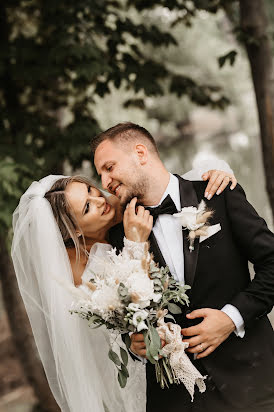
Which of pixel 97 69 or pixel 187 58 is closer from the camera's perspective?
pixel 97 69

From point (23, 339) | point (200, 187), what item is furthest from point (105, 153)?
point (23, 339)

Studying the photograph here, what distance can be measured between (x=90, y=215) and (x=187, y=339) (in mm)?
783

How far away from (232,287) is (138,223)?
524 millimetres

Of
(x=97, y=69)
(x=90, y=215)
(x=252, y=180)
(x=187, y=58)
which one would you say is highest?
(x=187, y=58)

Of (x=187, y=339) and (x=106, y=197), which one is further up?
(x=106, y=197)

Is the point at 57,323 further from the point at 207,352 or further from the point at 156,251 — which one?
the point at 207,352

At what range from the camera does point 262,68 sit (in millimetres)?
4176

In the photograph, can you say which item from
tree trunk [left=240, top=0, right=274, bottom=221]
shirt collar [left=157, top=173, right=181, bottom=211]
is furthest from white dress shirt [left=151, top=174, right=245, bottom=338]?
tree trunk [left=240, top=0, right=274, bottom=221]

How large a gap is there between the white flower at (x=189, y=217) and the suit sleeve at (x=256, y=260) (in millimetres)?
180

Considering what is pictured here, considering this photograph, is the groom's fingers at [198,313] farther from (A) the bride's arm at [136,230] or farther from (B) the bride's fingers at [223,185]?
(B) the bride's fingers at [223,185]

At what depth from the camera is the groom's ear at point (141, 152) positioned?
2516 millimetres

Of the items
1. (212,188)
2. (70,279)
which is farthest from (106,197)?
(212,188)

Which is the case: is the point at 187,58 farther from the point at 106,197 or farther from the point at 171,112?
the point at 106,197

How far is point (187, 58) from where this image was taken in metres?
15.9
